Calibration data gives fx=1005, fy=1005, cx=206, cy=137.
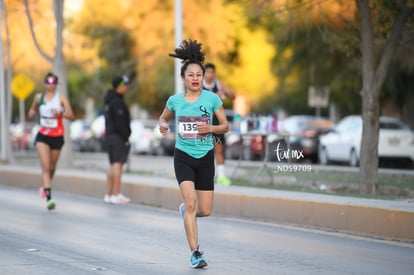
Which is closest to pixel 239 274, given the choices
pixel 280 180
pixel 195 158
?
pixel 195 158

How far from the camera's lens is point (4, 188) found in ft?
73.5

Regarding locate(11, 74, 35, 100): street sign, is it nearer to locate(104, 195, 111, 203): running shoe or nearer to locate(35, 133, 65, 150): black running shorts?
locate(104, 195, 111, 203): running shoe

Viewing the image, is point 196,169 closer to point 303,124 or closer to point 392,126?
point 392,126

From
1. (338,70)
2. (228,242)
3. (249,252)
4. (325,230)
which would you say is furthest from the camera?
(338,70)

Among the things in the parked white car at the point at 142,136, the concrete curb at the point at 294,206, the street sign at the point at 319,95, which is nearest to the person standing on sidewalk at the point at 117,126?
Answer: the concrete curb at the point at 294,206

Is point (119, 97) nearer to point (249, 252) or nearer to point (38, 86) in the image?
point (249, 252)

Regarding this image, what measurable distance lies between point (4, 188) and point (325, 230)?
35.5 feet

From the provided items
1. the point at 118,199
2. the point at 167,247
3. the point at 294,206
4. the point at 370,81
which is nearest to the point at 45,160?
the point at 118,199

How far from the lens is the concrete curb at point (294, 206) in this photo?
12.4 m

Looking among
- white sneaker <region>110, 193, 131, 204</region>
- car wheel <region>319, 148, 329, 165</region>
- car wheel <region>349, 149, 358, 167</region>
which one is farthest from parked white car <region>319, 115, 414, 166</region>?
white sneaker <region>110, 193, 131, 204</region>

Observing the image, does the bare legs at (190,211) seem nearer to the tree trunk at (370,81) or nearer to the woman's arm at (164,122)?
the woman's arm at (164,122)

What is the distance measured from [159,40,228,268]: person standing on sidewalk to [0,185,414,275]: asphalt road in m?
0.60

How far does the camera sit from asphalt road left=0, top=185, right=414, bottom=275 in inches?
394

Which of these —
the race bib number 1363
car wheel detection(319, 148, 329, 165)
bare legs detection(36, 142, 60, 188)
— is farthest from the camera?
car wheel detection(319, 148, 329, 165)
